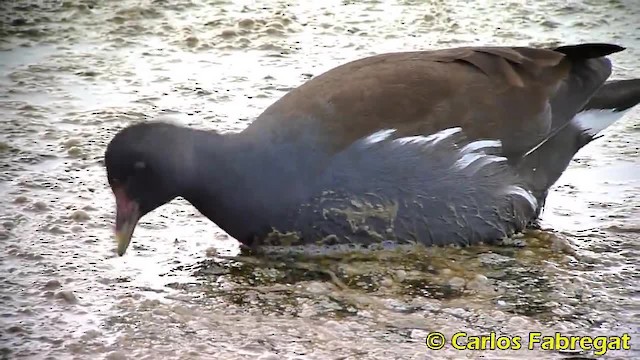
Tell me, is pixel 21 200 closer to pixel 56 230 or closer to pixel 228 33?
pixel 56 230

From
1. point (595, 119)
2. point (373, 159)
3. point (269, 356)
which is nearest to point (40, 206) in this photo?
point (373, 159)

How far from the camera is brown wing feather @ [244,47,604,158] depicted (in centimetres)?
507

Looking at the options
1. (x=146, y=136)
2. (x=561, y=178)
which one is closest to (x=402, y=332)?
(x=146, y=136)

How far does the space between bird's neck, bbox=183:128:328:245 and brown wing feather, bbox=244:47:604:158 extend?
0.12 meters

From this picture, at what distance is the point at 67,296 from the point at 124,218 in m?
0.44

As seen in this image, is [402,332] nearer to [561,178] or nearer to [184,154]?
[184,154]

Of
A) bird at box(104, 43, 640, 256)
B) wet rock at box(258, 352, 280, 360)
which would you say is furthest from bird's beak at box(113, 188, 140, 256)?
wet rock at box(258, 352, 280, 360)

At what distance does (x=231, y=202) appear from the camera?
16.4 ft

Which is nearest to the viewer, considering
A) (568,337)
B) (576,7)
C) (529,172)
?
(568,337)

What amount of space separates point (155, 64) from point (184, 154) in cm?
257

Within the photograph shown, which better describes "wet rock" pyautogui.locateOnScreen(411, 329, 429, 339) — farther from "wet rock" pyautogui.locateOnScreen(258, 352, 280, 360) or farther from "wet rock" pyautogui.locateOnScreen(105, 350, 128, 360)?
"wet rock" pyautogui.locateOnScreen(105, 350, 128, 360)

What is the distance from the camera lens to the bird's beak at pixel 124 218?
195 inches

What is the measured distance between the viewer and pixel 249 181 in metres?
4.98

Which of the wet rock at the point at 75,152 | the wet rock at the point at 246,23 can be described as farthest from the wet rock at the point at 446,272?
the wet rock at the point at 246,23
